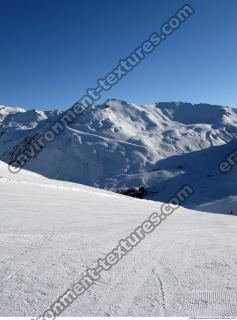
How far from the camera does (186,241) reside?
8.88 meters

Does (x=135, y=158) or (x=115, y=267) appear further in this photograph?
(x=135, y=158)

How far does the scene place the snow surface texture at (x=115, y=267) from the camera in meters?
5.15

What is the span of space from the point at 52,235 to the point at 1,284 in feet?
9.64

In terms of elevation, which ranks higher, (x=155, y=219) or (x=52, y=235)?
(x=52, y=235)

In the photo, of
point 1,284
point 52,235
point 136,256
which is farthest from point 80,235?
point 1,284

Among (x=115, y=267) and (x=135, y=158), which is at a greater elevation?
(x=135, y=158)

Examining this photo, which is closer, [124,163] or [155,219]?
[155,219]

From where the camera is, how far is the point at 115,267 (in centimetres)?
670

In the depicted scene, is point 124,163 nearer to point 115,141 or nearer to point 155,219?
point 115,141

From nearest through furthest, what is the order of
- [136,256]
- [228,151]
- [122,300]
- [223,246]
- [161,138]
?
[122,300], [136,256], [223,246], [228,151], [161,138]

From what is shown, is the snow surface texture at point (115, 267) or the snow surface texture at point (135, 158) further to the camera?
the snow surface texture at point (135, 158)

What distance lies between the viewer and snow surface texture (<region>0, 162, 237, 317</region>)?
515 cm

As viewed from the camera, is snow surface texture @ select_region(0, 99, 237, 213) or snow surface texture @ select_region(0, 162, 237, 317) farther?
snow surface texture @ select_region(0, 99, 237, 213)

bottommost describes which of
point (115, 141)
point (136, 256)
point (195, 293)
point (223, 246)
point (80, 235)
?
point (223, 246)
